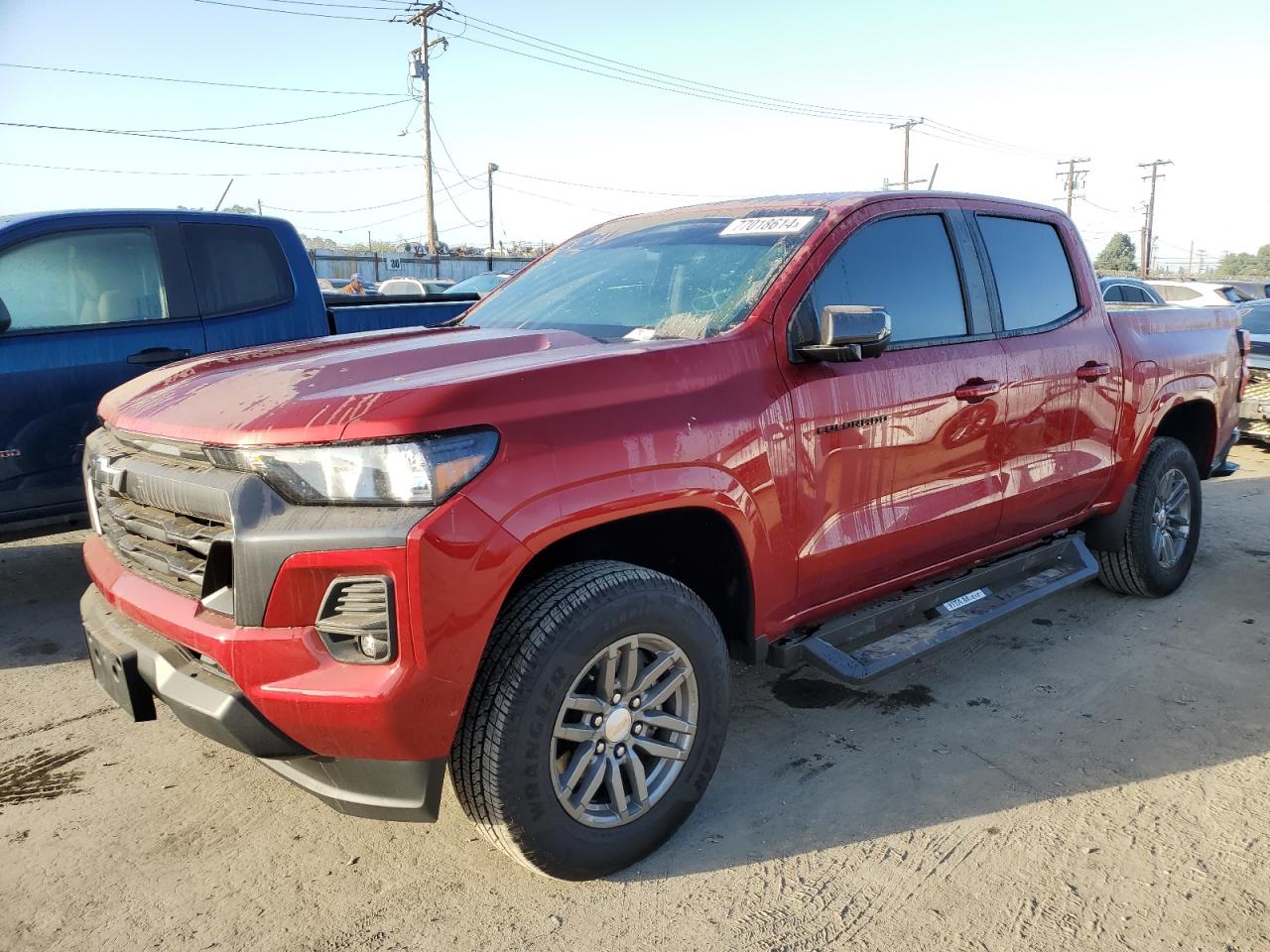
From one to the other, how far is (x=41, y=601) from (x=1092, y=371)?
16.9 feet

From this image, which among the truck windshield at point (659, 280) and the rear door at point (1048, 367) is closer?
the truck windshield at point (659, 280)

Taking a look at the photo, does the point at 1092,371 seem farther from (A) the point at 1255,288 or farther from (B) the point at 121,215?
(A) the point at 1255,288

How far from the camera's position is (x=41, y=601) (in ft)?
16.1

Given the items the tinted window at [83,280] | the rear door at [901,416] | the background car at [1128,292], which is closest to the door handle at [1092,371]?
the rear door at [901,416]

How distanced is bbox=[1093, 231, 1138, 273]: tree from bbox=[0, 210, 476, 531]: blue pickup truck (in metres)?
74.0

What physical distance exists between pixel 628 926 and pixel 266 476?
4.69 ft

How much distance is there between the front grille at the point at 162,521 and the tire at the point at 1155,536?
4.04 m

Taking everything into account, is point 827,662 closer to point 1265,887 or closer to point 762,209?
point 1265,887

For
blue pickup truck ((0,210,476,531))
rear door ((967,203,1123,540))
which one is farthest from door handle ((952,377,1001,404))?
blue pickup truck ((0,210,476,531))

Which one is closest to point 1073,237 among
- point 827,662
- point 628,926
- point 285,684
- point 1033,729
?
point 1033,729

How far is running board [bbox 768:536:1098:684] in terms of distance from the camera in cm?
313

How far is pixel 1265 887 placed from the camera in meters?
2.58

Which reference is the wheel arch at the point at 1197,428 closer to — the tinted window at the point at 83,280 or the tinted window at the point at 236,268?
the tinted window at the point at 236,268

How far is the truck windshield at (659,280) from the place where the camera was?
3.09m
